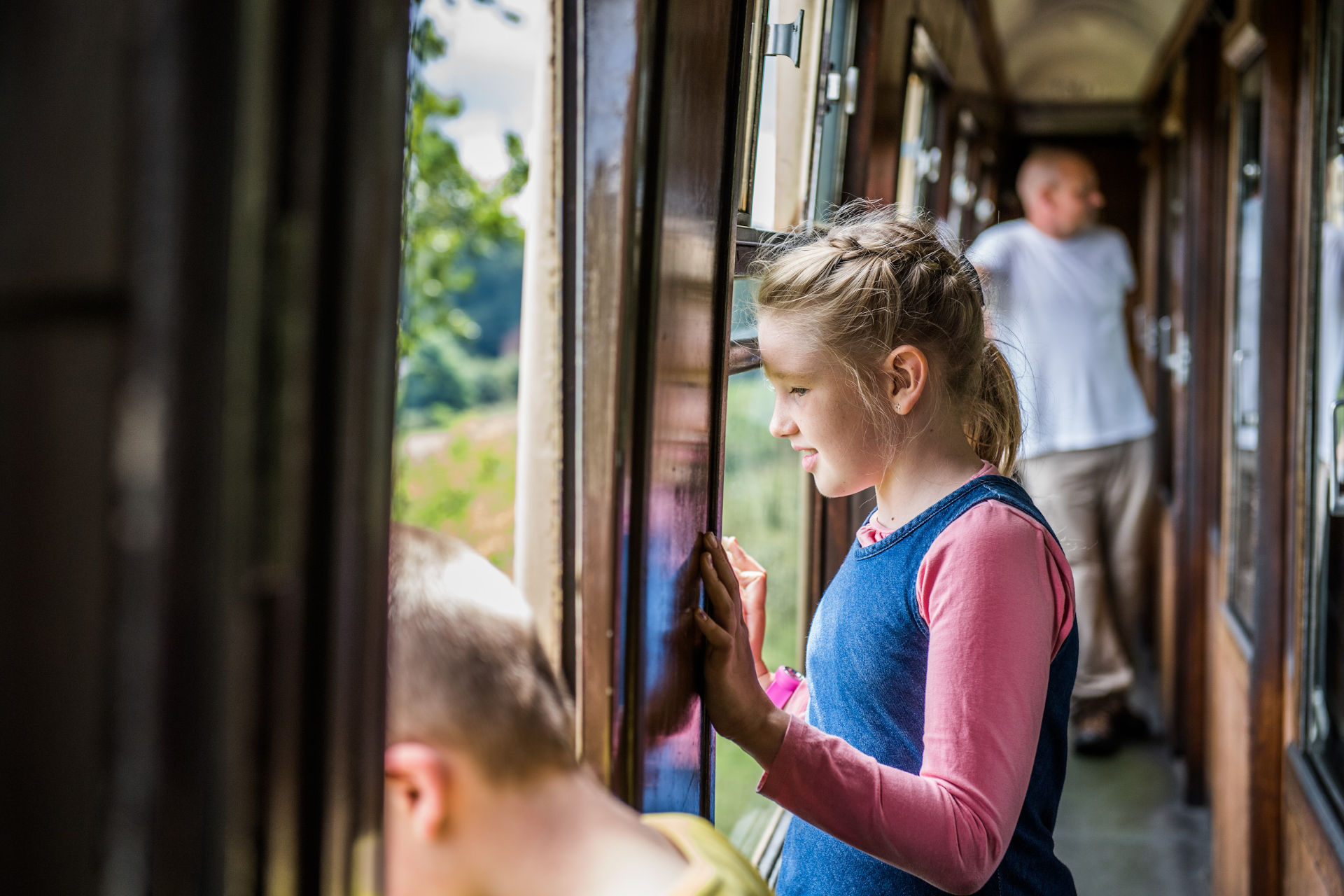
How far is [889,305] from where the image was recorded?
1194mm

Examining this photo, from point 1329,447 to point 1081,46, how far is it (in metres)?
4.06

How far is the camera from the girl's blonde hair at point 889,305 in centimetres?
119

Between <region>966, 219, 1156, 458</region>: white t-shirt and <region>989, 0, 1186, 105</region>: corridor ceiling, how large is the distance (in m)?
0.89

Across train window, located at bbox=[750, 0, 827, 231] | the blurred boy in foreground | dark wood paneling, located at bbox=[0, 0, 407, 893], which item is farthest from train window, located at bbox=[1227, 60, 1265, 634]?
dark wood paneling, located at bbox=[0, 0, 407, 893]

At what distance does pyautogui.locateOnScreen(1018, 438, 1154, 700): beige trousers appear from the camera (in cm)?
418

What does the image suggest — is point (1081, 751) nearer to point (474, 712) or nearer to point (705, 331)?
point (705, 331)

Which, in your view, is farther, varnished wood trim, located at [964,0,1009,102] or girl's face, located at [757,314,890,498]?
varnished wood trim, located at [964,0,1009,102]

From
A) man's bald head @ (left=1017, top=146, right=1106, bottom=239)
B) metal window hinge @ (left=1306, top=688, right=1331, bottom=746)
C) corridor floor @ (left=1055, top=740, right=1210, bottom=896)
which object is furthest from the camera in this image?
man's bald head @ (left=1017, top=146, right=1106, bottom=239)

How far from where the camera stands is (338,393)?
548 mm

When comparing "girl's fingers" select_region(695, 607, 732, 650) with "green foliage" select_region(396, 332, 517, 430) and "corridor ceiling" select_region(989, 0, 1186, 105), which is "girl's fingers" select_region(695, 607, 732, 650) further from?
"green foliage" select_region(396, 332, 517, 430)

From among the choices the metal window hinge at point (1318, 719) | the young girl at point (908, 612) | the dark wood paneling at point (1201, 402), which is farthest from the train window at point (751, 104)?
the dark wood paneling at point (1201, 402)

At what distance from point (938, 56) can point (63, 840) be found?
310 cm

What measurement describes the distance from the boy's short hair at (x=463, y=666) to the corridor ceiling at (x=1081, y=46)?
3.77 meters

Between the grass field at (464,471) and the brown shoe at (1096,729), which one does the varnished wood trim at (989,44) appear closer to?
the grass field at (464,471)
